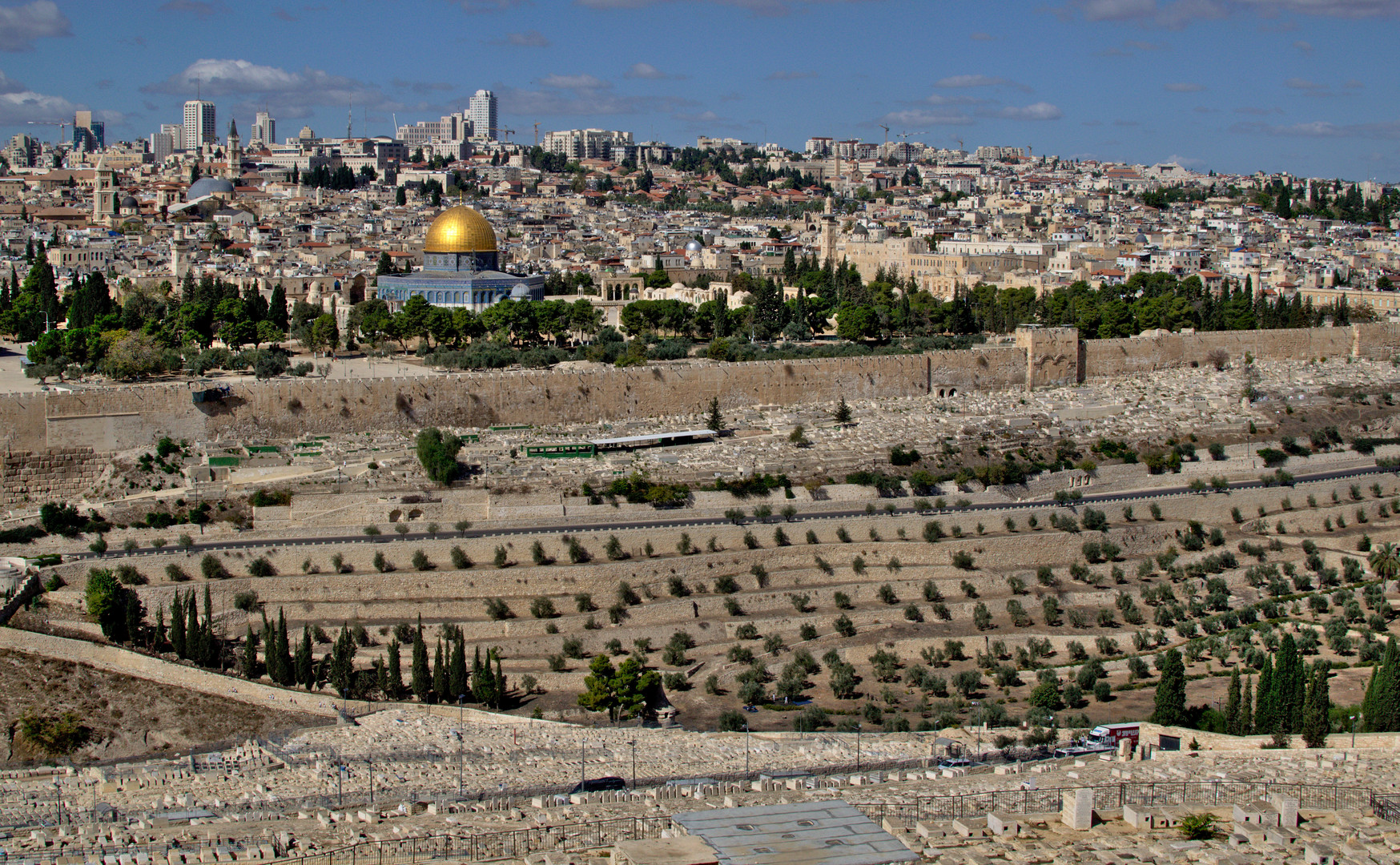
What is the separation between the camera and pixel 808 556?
24.9m

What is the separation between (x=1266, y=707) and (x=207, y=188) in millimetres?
69407

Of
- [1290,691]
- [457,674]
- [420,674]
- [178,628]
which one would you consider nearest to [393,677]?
[420,674]

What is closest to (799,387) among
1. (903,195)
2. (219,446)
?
(219,446)

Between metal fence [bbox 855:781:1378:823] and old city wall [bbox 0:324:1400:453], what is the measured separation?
57.4 ft

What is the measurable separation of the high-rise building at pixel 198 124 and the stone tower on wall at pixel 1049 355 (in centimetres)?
11401

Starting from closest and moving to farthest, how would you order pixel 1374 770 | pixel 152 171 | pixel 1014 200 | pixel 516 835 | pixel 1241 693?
pixel 516 835 → pixel 1374 770 → pixel 1241 693 → pixel 1014 200 → pixel 152 171

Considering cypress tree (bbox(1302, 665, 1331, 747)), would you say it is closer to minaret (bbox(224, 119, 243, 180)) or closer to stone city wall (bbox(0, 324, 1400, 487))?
stone city wall (bbox(0, 324, 1400, 487))

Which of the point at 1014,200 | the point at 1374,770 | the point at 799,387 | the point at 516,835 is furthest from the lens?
the point at 1014,200

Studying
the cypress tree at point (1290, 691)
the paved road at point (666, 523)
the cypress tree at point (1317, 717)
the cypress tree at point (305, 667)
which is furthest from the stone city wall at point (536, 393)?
the cypress tree at point (1317, 717)

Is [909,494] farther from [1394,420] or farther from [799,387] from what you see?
[1394,420]

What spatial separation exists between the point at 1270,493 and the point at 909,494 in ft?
23.1

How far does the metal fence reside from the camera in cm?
1387

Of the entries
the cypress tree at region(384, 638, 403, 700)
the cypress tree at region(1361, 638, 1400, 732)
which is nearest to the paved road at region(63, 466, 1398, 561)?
the cypress tree at region(384, 638, 403, 700)

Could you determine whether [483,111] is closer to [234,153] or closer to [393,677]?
[234,153]
